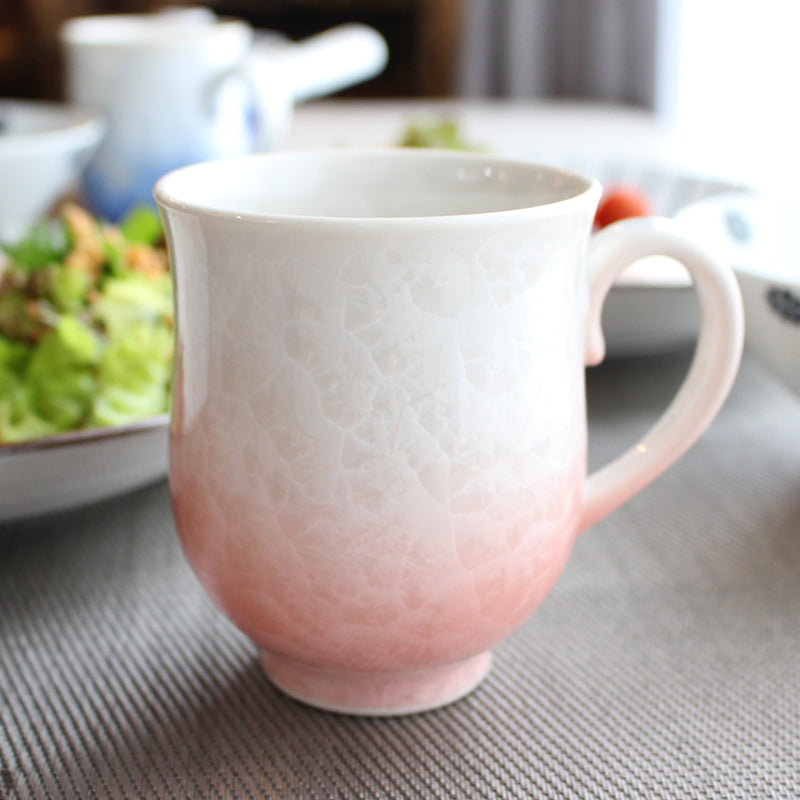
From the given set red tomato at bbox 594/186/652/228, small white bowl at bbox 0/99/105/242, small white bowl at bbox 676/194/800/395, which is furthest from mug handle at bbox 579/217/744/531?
small white bowl at bbox 0/99/105/242

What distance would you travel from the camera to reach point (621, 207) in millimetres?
734

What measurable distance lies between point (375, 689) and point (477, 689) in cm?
4

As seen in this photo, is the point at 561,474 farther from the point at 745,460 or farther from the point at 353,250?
the point at 745,460

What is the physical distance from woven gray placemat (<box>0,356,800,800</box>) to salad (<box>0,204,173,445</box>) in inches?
2.1

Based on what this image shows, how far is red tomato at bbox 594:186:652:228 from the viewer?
2.39ft

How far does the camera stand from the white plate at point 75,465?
378 millimetres

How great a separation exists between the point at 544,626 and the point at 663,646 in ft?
0.15

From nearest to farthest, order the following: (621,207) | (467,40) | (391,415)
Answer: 1. (391,415)
2. (621,207)
3. (467,40)

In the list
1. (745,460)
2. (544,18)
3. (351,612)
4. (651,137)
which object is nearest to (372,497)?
(351,612)

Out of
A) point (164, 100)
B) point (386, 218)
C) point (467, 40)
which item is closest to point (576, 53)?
point (467, 40)

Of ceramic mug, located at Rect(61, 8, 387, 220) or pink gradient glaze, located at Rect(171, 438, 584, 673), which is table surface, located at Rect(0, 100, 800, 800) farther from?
ceramic mug, located at Rect(61, 8, 387, 220)

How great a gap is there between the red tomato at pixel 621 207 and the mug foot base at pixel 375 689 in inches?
18.4

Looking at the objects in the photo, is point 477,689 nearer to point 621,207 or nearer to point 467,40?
point 621,207

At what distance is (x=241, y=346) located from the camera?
0.96 ft
